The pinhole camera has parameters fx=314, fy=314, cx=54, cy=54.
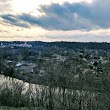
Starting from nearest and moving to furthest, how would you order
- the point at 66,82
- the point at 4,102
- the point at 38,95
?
the point at 4,102 → the point at 38,95 → the point at 66,82

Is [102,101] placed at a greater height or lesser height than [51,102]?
greater

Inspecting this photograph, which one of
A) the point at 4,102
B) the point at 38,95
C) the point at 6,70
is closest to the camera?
the point at 4,102

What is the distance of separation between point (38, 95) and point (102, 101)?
1861cm

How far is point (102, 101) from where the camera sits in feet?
142

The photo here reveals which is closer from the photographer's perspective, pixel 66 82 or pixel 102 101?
pixel 102 101

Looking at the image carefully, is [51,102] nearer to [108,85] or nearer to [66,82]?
[66,82]

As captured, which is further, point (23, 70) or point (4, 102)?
point (23, 70)

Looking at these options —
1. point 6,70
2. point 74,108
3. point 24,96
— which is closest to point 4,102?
point 24,96

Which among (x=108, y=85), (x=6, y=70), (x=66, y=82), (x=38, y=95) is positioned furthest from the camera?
(x=6, y=70)

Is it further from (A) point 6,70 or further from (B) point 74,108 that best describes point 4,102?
(A) point 6,70

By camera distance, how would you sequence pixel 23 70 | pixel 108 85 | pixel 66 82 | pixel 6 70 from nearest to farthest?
pixel 108 85 → pixel 66 82 → pixel 6 70 → pixel 23 70

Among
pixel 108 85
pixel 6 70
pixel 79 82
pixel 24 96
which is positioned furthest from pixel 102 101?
pixel 6 70

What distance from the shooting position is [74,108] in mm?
53250

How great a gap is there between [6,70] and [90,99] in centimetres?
5139
